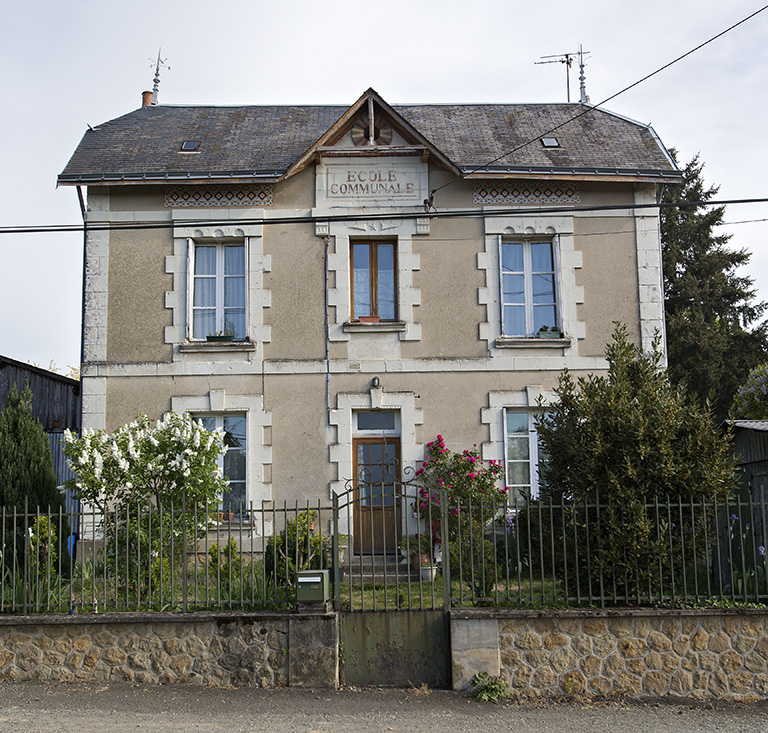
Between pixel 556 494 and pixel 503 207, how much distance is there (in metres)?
5.78

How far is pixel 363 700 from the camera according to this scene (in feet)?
25.5

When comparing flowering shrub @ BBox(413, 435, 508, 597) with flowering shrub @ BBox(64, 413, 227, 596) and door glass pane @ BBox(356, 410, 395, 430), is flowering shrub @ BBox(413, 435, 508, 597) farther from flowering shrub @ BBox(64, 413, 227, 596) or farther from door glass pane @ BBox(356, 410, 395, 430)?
flowering shrub @ BBox(64, 413, 227, 596)

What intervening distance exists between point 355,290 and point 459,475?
3319mm

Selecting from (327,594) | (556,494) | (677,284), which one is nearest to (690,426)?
(556,494)

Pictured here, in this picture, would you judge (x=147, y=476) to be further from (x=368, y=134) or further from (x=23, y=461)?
(x=368, y=134)

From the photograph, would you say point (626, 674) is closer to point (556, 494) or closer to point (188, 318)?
point (556, 494)

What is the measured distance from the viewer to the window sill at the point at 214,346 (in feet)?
42.0

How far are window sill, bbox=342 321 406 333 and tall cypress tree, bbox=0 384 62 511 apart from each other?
4601 millimetres

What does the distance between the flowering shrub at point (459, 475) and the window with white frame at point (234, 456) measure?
8.62ft

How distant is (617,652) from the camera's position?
26.2 feet

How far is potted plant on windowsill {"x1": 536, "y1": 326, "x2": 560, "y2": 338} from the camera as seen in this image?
42.9 feet

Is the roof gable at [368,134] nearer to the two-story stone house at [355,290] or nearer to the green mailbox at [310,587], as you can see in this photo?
the two-story stone house at [355,290]

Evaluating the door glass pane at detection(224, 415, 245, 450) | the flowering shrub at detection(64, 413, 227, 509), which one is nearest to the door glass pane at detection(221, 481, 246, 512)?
the door glass pane at detection(224, 415, 245, 450)

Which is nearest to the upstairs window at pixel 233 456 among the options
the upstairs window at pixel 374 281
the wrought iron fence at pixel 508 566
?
the upstairs window at pixel 374 281
